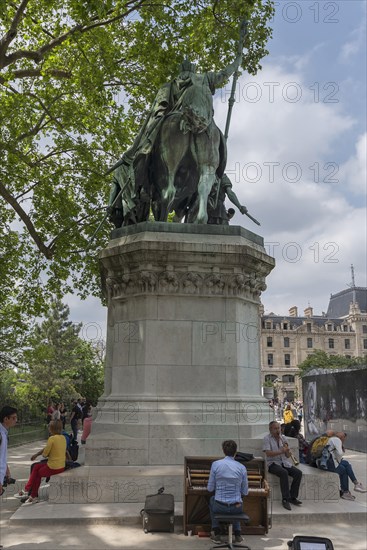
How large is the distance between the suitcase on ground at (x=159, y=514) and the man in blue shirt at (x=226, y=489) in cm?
71

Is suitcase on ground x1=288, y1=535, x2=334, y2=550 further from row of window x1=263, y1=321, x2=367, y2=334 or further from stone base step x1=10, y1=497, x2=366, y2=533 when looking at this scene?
row of window x1=263, y1=321, x2=367, y2=334

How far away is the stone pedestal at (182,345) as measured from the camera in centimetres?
923

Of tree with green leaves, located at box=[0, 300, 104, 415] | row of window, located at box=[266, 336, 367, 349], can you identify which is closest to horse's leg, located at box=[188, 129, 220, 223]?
tree with green leaves, located at box=[0, 300, 104, 415]

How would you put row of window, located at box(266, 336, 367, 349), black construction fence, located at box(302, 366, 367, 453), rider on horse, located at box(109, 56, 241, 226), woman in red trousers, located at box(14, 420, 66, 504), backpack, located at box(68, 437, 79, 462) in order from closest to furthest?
woman in red trousers, located at box(14, 420, 66, 504), rider on horse, located at box(109, 56, 241, 226), backpack, located at box(68, 437, 79, 462), black construction fence, located at box(302, 366, 367, 453), row of window, located at box(266, 336, 367, 349)

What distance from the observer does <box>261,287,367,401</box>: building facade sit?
10856 cm

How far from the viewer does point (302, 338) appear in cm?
11212

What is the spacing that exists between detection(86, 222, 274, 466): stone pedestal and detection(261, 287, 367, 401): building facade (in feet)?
320

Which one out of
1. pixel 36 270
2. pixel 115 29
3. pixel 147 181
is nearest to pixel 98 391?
pixel 36 270

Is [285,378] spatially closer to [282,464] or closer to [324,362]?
[324,362]

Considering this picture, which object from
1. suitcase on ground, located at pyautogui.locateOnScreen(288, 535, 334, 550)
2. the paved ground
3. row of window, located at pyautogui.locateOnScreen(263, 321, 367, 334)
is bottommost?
the paved ground

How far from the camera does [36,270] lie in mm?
23969

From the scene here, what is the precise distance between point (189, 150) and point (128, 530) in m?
7.48

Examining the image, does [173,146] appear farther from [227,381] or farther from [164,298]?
[227,381]

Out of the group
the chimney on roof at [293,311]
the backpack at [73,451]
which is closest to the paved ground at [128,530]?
the backpack at [73,451]
